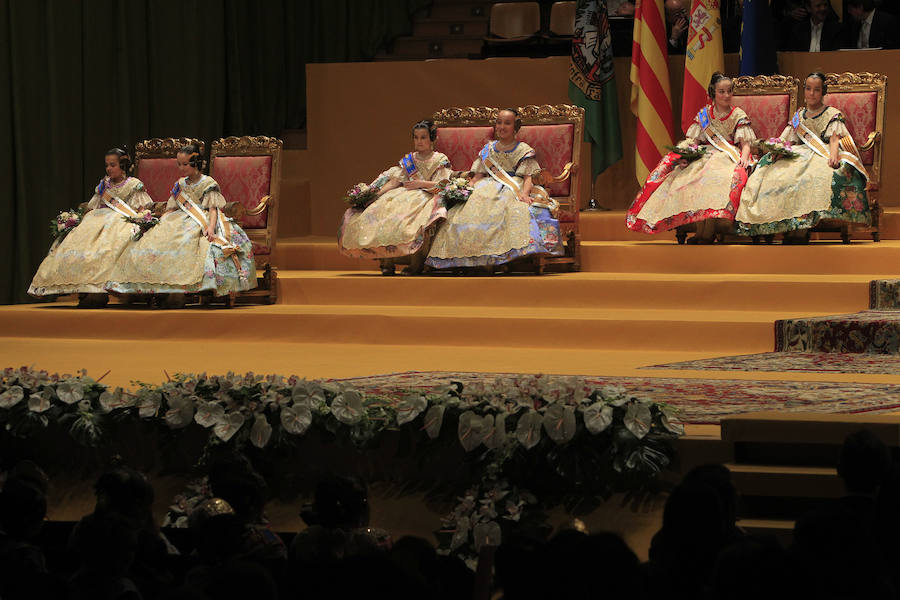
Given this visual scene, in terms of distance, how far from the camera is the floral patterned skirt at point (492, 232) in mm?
7574

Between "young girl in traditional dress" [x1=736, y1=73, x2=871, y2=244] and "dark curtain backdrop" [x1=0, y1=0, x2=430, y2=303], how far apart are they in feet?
13.2

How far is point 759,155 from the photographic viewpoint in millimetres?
8109

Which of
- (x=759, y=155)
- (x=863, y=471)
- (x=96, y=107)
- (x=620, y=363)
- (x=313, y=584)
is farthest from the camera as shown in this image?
(x=96, y=107)

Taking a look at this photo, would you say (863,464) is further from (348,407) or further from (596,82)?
(596,82)

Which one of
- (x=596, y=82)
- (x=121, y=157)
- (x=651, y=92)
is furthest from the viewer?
(x=596, y=82)

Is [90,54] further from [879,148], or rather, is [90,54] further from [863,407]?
[863,407]

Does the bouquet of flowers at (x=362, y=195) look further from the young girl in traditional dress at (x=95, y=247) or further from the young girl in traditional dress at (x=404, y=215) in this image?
the young girl in traditional dress at (x=95, y=247)

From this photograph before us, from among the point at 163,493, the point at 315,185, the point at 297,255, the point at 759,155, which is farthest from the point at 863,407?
the point at 315,185

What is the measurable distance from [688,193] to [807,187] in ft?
2.25

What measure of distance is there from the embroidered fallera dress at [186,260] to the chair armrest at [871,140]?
143 inches

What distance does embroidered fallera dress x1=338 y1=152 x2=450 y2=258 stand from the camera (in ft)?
25.5

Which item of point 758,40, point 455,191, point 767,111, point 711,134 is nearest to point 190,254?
point 455,191

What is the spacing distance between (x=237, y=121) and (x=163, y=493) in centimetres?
682

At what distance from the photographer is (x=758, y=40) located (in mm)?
8680
